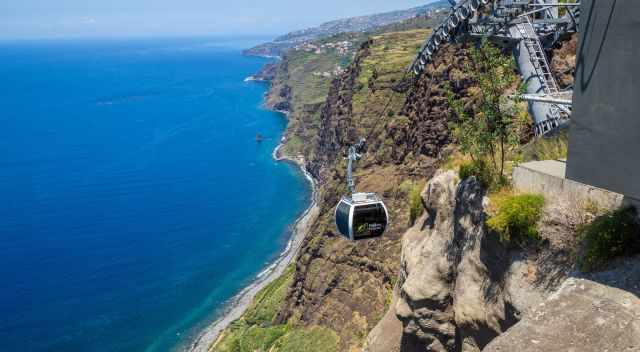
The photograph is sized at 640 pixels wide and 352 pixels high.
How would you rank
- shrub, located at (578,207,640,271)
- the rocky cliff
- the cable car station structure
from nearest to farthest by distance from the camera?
shrub, located at (578,207,640,271)
the rocky cliff
the cable car station structure

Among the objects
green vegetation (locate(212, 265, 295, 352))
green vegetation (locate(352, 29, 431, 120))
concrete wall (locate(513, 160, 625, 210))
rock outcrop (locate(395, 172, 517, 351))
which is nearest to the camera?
concrete wall (locate(513, 160, 625, 210))

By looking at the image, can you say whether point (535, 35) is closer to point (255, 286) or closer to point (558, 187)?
point (558, 187)

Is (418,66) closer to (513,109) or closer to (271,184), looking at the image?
(513,109)

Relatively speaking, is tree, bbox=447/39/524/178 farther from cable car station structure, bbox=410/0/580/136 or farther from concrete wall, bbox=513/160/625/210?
cable car station structure, bbox=410/0/580/136

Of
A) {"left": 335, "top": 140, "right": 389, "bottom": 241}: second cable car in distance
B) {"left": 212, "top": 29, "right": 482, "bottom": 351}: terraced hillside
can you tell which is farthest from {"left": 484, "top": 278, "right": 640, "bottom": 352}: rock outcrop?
{"left": 212, "top": 29, "right": 482, "bottom": 351}: terraced hillside

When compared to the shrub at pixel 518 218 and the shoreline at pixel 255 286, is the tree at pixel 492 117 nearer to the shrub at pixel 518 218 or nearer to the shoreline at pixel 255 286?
the shrub at pixel 518 218

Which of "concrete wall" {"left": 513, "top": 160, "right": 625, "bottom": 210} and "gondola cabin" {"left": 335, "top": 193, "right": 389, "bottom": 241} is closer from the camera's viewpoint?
"concrete wall" {"left": 513, "top": 160, "right": 625, "bottom": 210}

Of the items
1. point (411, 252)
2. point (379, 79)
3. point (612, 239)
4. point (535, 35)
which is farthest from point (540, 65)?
point (379, 79)

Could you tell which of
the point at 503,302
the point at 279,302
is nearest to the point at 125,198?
the point at 279,302
